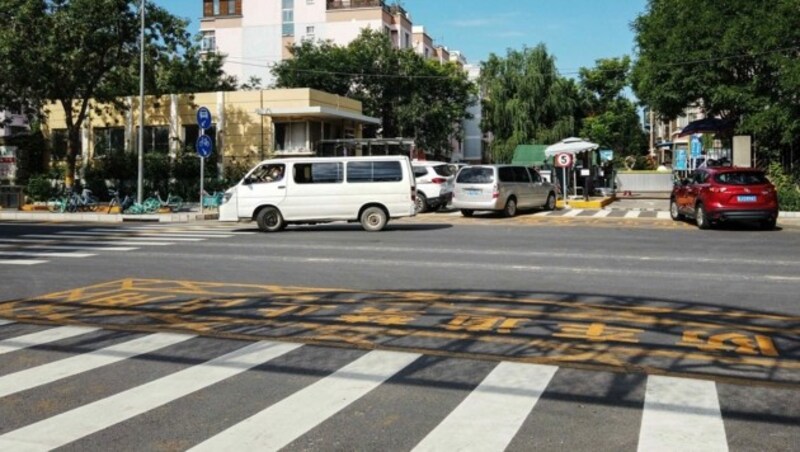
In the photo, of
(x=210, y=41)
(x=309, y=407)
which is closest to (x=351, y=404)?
(x=309, y=407)

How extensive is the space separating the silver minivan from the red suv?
597cm

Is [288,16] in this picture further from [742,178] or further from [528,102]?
[742,178]

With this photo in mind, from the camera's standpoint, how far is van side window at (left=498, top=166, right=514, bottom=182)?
24.0m

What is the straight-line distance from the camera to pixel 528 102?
5656 cm

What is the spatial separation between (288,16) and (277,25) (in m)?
1.23

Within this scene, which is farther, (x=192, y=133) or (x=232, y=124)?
(x=192, y=133)

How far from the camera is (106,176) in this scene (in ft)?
116

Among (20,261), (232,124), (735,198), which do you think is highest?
(232,124)

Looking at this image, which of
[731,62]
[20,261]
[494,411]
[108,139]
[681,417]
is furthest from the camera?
[108,139]

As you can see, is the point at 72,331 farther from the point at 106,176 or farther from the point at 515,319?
the point at 106,176

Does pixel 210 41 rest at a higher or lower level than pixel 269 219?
higher

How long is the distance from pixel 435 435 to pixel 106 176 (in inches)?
1340

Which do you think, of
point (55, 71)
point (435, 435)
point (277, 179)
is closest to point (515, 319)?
point (435, 435)

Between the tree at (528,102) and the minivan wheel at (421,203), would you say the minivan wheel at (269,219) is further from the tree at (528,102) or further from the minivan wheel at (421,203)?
the tree at (528,102)
